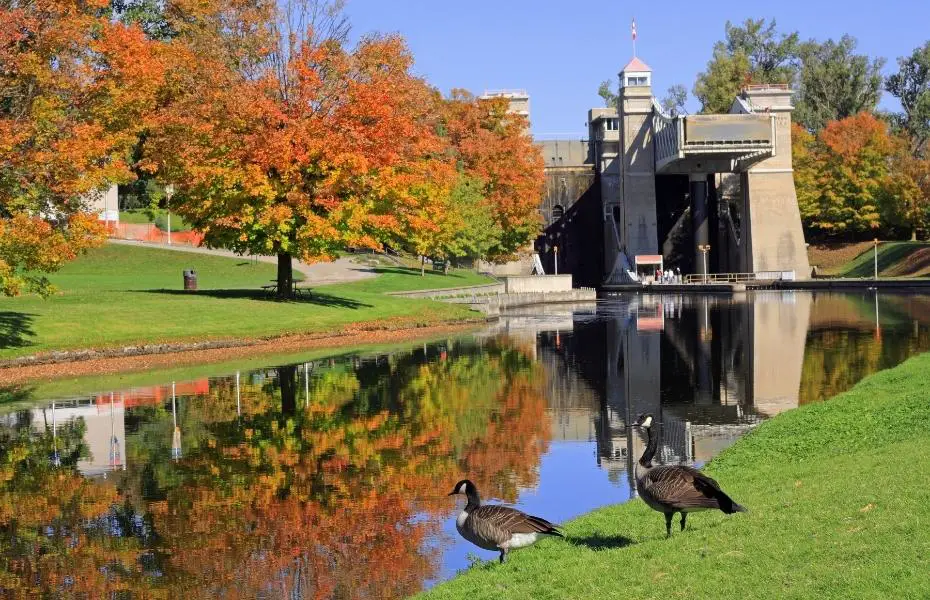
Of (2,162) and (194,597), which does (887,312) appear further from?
(194,597)

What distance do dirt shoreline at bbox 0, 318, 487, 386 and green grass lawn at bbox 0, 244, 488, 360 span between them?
378 millimetres

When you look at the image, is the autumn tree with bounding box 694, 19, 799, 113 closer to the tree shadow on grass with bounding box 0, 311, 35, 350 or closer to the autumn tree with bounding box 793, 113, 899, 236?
the autumn tree with bounding box 793, 113, 899, 236

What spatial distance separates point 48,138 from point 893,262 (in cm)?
8504

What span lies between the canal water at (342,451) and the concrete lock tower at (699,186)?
181 feet

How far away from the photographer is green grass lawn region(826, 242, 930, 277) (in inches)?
3875

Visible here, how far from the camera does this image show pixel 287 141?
147 feet

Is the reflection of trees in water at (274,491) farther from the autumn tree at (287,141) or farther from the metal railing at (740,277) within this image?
the metal railing at (740,277)

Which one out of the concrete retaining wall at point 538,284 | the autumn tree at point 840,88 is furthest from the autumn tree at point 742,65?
the concrete retaining wall at point 538,284

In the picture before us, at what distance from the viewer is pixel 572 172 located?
113438mm

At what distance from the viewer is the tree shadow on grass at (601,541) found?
12156 millimetres

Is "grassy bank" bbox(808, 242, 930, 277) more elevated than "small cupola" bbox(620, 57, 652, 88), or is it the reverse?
"small cupola" bbox(620, 57, 652, 88)

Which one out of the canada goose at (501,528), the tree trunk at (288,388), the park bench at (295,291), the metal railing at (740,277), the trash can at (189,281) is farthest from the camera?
the metal railing at (740,277)

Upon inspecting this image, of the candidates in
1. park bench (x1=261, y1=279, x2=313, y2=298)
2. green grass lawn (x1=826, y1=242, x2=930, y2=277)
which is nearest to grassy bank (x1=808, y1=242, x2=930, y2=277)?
green grass lawn (x1=826, y1=242, x2=930, y2=277)

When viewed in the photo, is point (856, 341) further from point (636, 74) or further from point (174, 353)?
point (636, 74)
